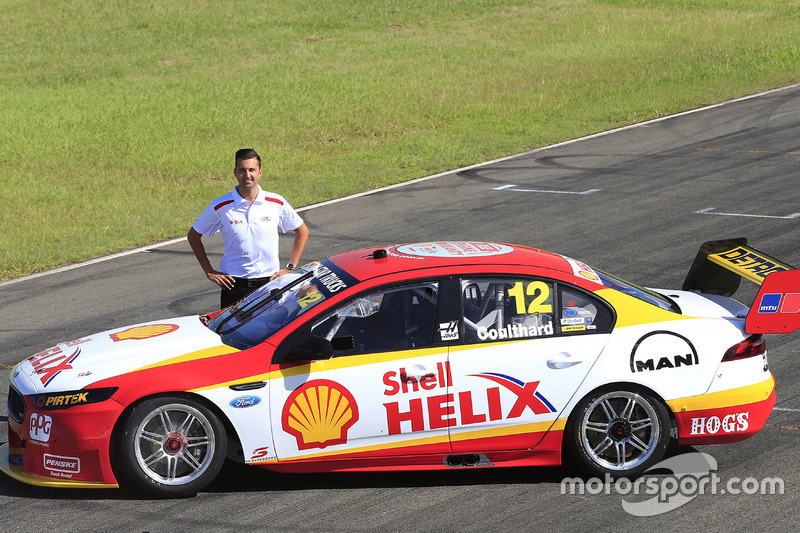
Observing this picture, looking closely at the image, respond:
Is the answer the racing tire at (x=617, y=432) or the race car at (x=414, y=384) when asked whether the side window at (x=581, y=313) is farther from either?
the racing tire at (x=617, y=432)

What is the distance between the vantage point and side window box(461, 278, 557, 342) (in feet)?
21.1

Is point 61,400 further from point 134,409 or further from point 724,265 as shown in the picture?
point 724,265

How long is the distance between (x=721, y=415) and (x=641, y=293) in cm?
99

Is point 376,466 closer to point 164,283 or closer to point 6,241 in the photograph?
point 164,283

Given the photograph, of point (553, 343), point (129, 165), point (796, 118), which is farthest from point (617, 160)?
point (553, 343)

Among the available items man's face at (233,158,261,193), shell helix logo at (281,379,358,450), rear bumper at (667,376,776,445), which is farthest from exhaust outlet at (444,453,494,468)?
man's face at (233,158,261,193)

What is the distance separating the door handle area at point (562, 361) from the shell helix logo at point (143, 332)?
2651mm

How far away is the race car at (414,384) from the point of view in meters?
6.21

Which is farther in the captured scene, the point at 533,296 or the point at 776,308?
the point at 776,308

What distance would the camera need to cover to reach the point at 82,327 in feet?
34.9

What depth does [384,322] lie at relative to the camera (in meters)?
6.41

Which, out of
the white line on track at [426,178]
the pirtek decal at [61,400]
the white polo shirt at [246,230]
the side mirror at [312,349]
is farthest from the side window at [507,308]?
the white line on track at [426,178]

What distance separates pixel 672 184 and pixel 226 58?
806 inches

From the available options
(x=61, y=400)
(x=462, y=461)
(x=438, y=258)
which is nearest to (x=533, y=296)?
(x=438, y=258)
